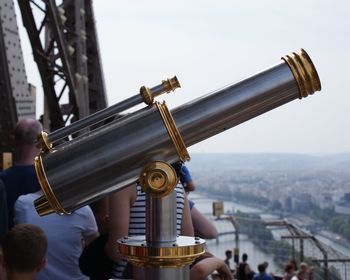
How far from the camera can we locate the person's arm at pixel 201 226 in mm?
3053

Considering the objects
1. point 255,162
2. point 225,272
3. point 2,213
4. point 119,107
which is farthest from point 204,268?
point 255,162

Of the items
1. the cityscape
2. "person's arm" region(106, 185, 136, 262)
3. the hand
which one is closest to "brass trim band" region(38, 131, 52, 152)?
"person's arm" region(106, 185, 136, 262)

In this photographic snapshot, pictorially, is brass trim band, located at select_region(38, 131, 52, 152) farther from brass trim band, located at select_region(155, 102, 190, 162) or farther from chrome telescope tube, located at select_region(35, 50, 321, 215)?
brass trim band, located at select_region(155, 102, 190, 162)

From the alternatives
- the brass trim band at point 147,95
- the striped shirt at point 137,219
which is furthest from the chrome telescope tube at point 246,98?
the striped shirt at point 137,219

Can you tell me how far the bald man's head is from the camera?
326cm

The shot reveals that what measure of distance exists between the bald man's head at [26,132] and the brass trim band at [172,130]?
2.04 m

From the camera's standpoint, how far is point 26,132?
3266mm

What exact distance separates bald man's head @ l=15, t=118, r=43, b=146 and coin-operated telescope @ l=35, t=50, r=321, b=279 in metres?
1.93

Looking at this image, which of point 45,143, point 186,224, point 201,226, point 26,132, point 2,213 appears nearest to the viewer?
point 45,143

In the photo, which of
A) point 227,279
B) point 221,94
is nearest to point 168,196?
point 221,94

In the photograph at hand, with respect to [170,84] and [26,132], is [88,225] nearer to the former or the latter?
[26,132]

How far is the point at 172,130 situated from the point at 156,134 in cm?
4

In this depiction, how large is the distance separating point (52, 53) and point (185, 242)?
507cm

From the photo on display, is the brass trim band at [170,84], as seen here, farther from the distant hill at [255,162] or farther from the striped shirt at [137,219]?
the distant hill at [255,162]
